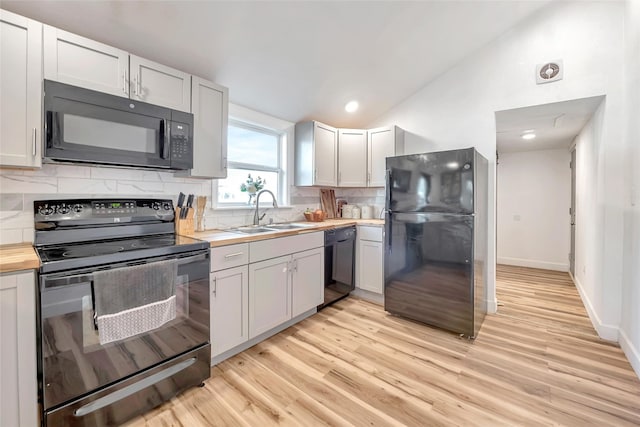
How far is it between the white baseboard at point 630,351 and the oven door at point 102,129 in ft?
12.0

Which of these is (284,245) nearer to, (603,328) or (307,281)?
(307,281)

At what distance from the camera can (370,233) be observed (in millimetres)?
3291

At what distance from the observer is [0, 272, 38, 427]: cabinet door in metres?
1.20

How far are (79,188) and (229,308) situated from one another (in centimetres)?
130

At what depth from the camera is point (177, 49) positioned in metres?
2.12

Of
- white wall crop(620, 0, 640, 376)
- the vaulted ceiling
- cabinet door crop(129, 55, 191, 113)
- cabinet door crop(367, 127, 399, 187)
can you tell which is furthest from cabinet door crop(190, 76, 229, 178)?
white wall crop(620, 0, 640, 376)

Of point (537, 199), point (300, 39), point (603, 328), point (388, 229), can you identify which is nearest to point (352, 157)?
point (388, 229)

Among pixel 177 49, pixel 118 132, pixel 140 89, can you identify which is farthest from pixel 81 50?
pixel 177 49

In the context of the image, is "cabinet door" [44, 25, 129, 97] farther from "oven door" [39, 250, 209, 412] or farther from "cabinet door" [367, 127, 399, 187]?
"cabinet door" [367, 127, 399, 187]

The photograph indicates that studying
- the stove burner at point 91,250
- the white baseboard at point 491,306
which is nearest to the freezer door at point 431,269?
the white baseboard at point 491,306

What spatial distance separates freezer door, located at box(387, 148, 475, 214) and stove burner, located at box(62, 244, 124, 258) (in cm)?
232

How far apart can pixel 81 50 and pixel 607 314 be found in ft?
14.7

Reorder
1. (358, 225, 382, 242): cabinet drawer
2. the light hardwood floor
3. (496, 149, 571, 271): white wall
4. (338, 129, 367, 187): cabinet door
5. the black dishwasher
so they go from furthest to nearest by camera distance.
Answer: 1. (496, 149, 571, 271): white wall
2. (338, 129, 367, 187): cabinet door
3. (358, 225, 382, 242): cabinet drawer
4. the black dishwasher
5. the light hardwood floor

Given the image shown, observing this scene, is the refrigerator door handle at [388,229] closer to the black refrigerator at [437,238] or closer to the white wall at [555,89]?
the black refrigerator at [437,238]
